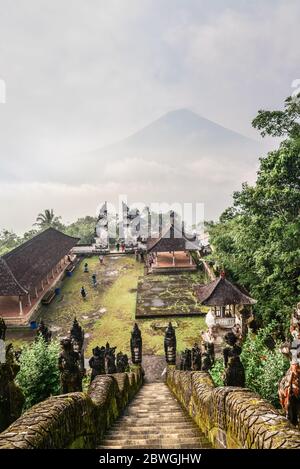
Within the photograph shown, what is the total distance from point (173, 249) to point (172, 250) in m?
0.13

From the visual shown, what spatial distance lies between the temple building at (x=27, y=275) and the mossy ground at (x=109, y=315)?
1212 millimetres

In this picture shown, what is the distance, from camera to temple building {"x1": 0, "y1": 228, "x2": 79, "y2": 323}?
68.1ft

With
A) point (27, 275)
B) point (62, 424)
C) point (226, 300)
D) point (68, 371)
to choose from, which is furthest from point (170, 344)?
point (27, 275)

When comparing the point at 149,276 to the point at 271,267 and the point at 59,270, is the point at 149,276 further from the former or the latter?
the point at 271,267

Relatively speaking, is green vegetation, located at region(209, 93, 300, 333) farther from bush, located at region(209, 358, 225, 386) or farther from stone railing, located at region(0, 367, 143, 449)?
stone railing, located at region(0, 367, 143, 449)

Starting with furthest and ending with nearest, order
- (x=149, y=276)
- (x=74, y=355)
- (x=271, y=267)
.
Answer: (x=149, y=276)
(x=271, y=267)
(x=74, y=355)

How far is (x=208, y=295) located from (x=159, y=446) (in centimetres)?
1297

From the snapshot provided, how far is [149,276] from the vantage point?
27969 mm

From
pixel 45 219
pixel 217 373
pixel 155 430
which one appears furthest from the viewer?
pixel 45 219

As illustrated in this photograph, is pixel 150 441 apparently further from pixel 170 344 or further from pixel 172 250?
pixel 172 250

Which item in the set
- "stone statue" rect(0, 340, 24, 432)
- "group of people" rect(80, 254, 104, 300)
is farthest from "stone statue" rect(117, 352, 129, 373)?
"group of people" rect(80, 254, 104, 300)

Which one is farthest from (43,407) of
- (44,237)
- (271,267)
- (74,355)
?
(44,237)

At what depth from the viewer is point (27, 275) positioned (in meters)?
22.8
